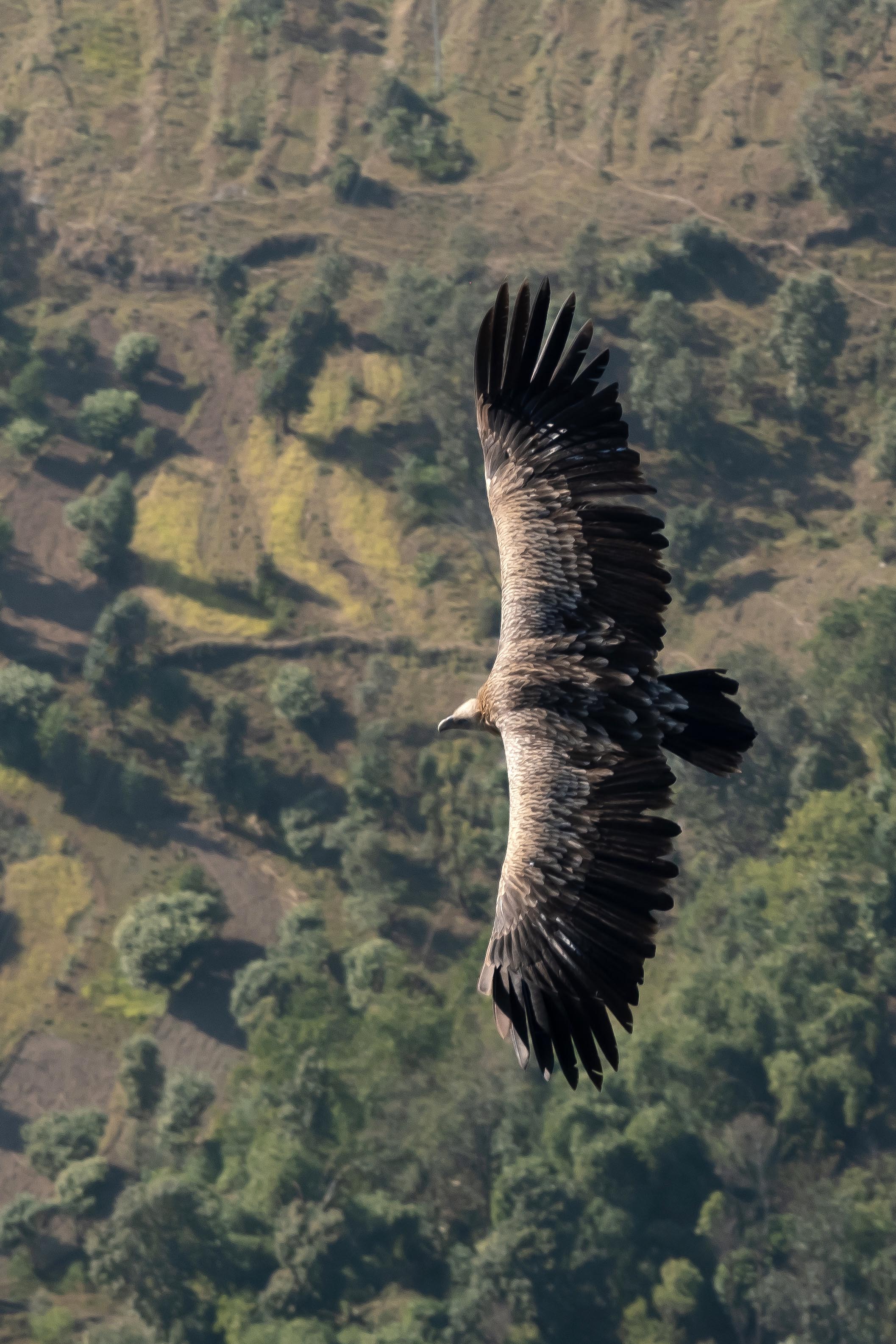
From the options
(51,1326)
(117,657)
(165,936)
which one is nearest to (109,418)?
(117,657)

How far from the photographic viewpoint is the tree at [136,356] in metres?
130

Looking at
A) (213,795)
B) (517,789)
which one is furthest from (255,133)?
(517,789)

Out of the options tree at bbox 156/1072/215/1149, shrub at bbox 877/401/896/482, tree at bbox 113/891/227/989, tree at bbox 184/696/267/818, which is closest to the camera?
tree at bbox 156/1072/215/1149

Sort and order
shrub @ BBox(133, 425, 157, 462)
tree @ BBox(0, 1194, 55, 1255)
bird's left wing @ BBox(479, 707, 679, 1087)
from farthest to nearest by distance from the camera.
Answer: shrub @ BBox(133, 425, 157, 462), tree @ BBox(0, 1194, 55, 1255), bird's left wing @ BBox(479, 707, 679, 1087)

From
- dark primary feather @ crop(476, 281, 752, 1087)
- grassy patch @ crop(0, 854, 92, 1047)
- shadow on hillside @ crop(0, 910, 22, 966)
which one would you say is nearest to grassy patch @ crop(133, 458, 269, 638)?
grassy patch @ crop(0, 854, 92, 1047)

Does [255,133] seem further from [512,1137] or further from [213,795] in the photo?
[512,1137]

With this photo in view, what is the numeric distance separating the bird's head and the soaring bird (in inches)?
2.7

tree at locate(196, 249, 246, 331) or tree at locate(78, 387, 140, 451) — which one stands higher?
tree at locate(196, 249, 246, 331)

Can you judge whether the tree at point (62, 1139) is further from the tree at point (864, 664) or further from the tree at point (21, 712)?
the tree at point (864, 664)

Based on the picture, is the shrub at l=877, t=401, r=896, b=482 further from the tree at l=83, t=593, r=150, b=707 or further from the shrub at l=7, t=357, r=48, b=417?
the shrub at l=7, t=357, r=48, b=417

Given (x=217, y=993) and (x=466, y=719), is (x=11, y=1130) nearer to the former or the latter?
(x=217, y=993)

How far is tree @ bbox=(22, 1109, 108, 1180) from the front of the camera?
96500mm

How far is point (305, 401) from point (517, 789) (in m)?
104

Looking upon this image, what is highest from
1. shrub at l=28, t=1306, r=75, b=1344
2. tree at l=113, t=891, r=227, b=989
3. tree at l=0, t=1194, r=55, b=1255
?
tree at l=113, t=891, r=227, b=989
